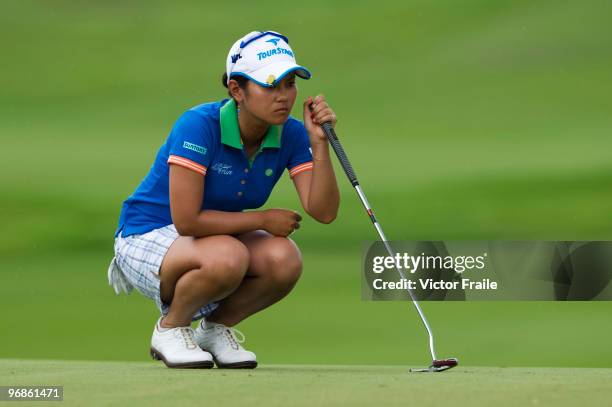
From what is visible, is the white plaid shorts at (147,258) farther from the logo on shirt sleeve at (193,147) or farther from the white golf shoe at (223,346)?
the logo on shirt sleeve at (193,147)

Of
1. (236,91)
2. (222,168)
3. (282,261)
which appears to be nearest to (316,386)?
(282,261)

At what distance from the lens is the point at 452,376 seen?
3340mm

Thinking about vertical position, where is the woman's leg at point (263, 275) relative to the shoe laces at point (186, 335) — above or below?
above

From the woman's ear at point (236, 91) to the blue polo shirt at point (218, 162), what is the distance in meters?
0.03

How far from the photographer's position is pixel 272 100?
364 centimetres

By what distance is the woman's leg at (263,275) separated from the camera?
12.4 ft

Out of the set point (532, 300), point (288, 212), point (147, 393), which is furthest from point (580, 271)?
point (147, 393)

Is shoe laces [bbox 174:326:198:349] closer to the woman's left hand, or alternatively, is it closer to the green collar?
→ the green collar

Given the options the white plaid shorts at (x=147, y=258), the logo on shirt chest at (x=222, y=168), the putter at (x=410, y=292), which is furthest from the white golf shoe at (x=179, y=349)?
the putter at (x=410, y=292)

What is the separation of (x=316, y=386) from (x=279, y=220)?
2.81ft

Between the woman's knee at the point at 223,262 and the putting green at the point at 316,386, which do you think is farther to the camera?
the woman's knee at the point at 223,262

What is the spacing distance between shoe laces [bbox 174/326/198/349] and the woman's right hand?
40 centimetres

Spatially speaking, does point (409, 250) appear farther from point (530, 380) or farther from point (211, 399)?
point (211, 399)

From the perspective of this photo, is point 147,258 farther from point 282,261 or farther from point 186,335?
point 282,261
